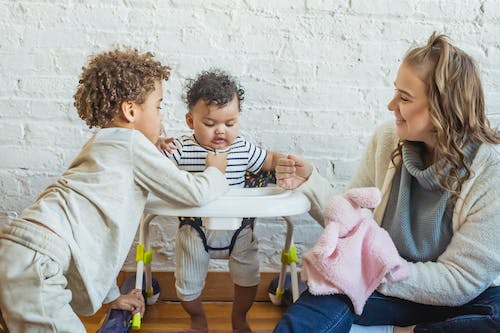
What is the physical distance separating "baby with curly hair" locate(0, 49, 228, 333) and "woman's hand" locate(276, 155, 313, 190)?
0.46 ft

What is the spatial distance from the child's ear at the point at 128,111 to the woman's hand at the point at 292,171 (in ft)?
1.15

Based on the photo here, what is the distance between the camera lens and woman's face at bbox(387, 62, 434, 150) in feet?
3.96

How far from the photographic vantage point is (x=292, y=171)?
1.34m

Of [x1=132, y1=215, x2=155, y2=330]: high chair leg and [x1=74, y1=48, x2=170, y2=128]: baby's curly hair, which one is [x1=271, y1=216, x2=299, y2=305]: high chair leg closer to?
[x1=132, y1=215, x2=155, y2=330]: high chair leg

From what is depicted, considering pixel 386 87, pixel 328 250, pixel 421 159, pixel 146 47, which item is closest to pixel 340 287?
pixel 328 250

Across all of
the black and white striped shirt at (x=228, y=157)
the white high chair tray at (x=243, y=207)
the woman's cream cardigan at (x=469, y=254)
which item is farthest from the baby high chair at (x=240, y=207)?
the woman's cream cardigan at (x=469, y=254)

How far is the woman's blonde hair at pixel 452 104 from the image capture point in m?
1.18

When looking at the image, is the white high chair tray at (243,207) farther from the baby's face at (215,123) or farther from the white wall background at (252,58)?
the white wall background at (252,58)

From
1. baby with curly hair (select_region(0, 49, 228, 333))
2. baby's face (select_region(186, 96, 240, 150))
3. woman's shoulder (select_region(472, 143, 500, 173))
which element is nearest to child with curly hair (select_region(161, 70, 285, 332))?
baby's face (select_region(186, 96, 240, 150))

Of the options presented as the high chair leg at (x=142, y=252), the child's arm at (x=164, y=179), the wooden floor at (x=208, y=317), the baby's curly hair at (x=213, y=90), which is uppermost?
the baby's curly hair at (x=213, y=90)

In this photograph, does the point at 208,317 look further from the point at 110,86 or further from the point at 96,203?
the point at 110,86

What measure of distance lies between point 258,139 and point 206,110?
0.35 m

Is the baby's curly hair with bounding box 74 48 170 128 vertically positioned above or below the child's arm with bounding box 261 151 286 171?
above

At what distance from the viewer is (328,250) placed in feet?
3.75
